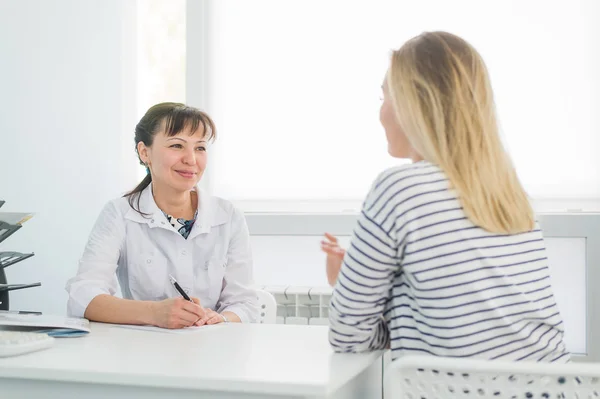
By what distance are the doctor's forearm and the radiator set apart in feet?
3.71

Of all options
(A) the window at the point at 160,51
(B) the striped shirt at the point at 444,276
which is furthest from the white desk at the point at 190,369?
(A) the window at the point at 160,51

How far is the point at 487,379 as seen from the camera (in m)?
1.13

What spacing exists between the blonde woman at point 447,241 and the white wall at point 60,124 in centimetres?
186

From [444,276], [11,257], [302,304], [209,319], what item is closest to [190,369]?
[444,276]

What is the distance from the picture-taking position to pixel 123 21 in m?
3.44

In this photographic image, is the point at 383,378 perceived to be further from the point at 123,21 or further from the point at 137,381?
the point at 123,21

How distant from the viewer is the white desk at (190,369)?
1.25 metres

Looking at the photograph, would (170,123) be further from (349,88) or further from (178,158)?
(349,88)

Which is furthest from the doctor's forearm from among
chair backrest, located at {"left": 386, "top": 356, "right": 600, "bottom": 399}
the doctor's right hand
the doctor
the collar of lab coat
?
chair backrest, located at {"left": 386, "top": 356, "right": 600, "bottom": 399}

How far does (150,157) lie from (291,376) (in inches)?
51.1

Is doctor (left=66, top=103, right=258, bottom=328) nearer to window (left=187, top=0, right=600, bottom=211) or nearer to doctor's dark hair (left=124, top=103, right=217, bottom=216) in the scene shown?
A: doctor's dark hair (left=124, top=103, right=217, bottom=216)

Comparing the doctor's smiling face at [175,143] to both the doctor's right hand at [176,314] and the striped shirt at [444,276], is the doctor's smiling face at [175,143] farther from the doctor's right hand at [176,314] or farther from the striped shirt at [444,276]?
the striped shirt at [444,276]

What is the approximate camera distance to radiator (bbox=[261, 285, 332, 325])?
9.81ft

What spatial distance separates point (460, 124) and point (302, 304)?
177 cm
